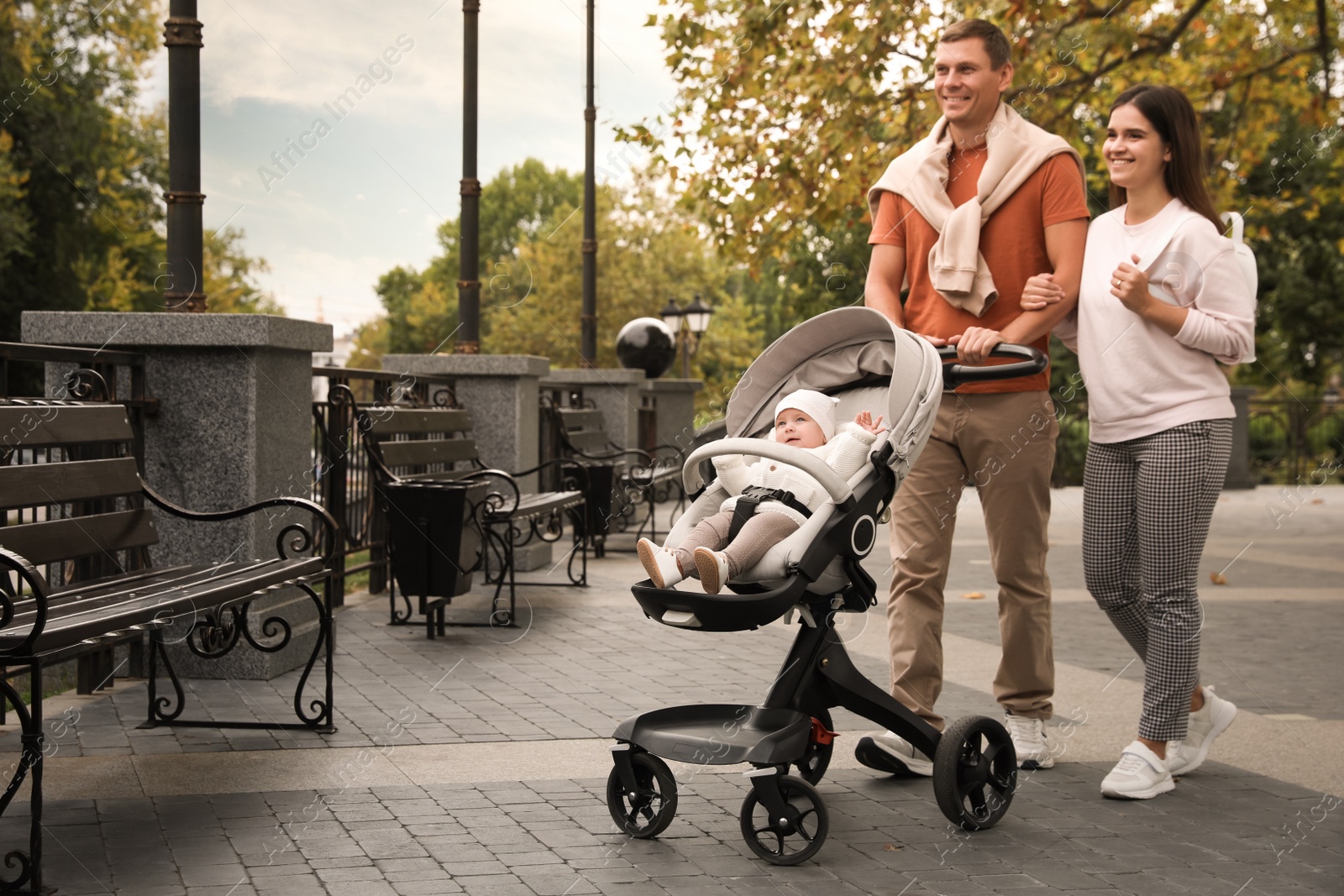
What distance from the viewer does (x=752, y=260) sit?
14.1 meters

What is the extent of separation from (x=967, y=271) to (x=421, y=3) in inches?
217

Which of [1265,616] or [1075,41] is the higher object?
[1075,41]

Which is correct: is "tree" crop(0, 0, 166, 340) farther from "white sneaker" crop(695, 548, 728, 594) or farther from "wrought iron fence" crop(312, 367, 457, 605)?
"white sneaker" crop(695, 548, 728, 594)

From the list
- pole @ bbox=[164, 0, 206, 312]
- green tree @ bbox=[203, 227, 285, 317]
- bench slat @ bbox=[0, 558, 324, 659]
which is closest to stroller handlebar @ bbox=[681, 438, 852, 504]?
bench slat @ bbox=[0, 558, 324, 659]

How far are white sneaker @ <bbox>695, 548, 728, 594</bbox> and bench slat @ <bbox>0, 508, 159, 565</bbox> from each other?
2080 millimetres

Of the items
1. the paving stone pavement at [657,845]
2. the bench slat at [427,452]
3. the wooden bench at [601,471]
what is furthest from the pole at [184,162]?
the wooden bench at [601,471]

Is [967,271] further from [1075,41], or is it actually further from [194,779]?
[1075,41]

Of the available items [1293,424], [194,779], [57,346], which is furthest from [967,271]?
[1293,424]

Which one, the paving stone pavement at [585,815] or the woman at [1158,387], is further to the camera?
the woman at [1158,387]

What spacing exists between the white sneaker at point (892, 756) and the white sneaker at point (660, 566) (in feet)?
3.69

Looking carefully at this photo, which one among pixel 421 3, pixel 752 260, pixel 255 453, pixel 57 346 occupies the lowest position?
pixel 255 453

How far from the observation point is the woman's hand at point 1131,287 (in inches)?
156

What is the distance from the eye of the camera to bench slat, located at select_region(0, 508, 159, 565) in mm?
3980

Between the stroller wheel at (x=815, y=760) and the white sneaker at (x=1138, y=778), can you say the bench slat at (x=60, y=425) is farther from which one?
the white sneaker at (x=1138, y=778)
